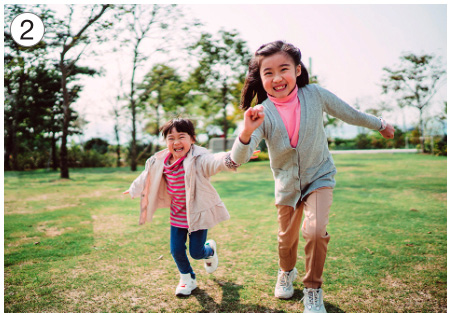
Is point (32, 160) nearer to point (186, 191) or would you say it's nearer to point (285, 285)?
point (186, 191)

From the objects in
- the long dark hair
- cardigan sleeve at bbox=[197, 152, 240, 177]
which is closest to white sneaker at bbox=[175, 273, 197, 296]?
cardigan sleeve at bbox=[197, 152, 240, 177]

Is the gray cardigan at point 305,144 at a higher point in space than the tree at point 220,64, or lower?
lower

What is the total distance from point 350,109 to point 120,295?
2110 millimetres

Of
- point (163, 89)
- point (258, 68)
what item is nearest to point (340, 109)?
point (258, 68)

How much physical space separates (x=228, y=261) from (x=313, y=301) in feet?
3.62

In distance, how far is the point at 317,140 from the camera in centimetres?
251

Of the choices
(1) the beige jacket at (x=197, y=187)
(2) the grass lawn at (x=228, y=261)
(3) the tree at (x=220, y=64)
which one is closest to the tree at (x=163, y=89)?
(3) the tree at (x=220, y=64)

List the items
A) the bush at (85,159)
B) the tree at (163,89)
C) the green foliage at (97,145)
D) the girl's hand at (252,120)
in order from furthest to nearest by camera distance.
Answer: the green foliage at (97,145), the bush at (85,159), the tree at (163,89), the girl's hand at (252,120)

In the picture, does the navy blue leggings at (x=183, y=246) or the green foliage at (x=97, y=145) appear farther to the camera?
the green foliage at (x=97, y=145)

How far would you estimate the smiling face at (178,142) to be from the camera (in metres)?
2.80

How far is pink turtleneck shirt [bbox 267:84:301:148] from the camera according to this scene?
8.16 feet

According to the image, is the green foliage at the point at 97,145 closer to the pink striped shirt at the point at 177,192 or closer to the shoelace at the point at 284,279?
the pink striped shirt at the point at 177,192

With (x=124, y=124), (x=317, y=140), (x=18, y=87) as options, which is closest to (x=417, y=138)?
(x=124, y=124)

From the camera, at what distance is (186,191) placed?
2.75 m
